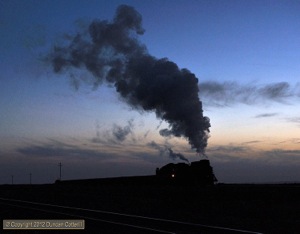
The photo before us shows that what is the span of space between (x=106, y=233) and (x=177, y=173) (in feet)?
113

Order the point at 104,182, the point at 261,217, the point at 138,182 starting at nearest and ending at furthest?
the point at 261,217 → the point at 138,182 → the point at 104,182

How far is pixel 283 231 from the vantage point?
14.5m

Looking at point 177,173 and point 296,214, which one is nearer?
point 296,214

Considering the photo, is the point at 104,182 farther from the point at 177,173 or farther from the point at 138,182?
the point at 177,173

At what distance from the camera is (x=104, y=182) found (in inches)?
2662

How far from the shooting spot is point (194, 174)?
4609 cm

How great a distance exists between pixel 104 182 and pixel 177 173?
23.0 meters

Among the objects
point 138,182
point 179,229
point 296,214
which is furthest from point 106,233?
point 138,182

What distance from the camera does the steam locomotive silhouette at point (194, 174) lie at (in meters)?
45.8

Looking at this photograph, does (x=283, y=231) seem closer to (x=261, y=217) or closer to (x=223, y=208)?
(x=261, y=217)

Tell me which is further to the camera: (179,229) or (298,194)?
(298,194)

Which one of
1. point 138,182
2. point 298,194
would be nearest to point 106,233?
point 298,194

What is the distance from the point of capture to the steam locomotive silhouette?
45.8 meters

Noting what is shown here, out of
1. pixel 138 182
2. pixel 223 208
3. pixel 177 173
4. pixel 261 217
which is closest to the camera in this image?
pixel 261 217
